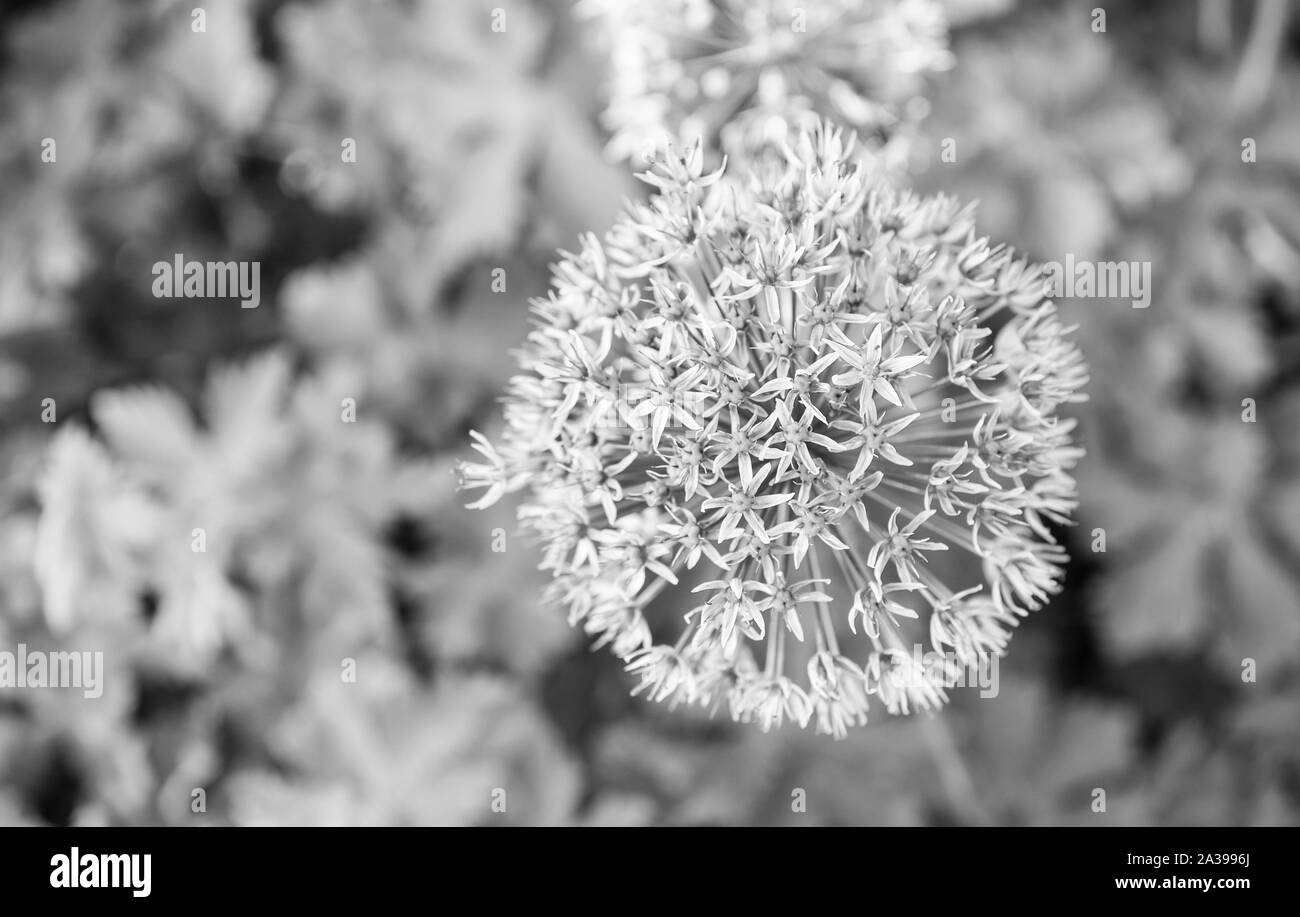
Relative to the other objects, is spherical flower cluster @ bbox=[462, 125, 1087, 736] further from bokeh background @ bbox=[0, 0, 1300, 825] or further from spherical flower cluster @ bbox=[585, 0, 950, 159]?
bokeh background @ bbox=[0, 0, 1300, 825]

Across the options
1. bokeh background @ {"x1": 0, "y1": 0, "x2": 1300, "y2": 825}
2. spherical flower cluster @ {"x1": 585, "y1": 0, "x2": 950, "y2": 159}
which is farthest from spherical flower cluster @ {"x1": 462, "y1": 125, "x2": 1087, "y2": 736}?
bokeh background @ {"x1": 0, "y1": 0, "x2": 1300, "y2": 825}

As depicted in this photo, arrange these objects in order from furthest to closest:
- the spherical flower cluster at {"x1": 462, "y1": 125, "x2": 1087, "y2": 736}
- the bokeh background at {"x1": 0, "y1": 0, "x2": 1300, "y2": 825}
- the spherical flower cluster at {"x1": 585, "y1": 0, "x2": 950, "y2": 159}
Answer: the bokeh background at {"x1": 0, "y1": 0, "x2": 1300, "y2": 825}, the spherical flower cluster at {"x1": 585, "y1": 0, "x2": 950, "y2": 159}, the spherical flower cluster at {"x1": 462, "y1": 125, "x2": 1087, "y2": 736}

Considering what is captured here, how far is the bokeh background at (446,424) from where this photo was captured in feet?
14.0

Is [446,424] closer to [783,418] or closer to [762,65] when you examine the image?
[762,65]

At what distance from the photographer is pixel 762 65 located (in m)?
3.41

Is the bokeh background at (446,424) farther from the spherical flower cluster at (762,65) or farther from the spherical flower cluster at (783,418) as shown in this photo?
the spherical flower cluster at (783,418)

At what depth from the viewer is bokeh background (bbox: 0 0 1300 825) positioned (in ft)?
14.0

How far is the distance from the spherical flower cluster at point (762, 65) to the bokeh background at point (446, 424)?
69cm

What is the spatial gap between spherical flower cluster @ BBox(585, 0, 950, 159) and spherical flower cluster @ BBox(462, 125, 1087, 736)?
26.0 inches

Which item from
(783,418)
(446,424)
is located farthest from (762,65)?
(446,424)

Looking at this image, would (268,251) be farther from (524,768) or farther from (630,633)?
(630,633)

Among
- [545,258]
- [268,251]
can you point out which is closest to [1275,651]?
[545,258]
